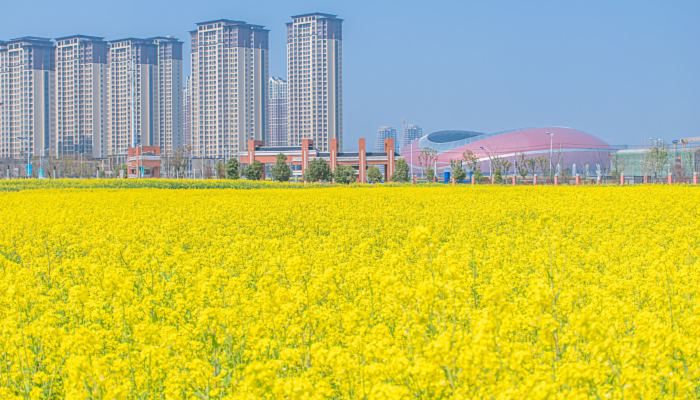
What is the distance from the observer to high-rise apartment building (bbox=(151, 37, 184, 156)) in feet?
452

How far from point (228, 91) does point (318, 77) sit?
12512 millimetres

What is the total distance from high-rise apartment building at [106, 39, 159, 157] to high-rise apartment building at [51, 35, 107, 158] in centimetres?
141

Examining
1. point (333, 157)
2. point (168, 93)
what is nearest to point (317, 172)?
point (333, 157)

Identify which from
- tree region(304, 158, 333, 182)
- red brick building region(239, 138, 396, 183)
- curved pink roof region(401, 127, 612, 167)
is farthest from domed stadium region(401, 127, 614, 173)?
tree region(304, 158, 333, 182)

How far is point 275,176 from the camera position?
74312mm

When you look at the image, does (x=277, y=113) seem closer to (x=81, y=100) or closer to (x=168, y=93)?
(x=168, y=93)

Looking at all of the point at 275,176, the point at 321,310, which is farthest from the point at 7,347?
the point at 275,176

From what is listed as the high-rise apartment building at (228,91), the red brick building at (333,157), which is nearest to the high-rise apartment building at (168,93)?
the high-rise apartment building at (228,91)

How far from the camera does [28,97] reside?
13625cm

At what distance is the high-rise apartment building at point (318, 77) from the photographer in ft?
420

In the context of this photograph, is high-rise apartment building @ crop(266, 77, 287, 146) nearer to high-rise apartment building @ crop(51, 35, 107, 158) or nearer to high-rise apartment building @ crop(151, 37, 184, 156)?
high-rise apartment building @ crop(151, 37, 184, 156)

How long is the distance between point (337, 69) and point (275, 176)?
56822 mm

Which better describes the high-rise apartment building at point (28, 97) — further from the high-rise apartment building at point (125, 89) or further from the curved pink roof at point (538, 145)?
the curved pink roof at point (538, 145)

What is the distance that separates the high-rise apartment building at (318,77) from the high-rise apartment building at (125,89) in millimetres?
21720
